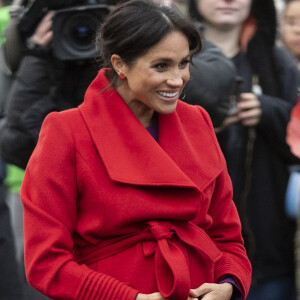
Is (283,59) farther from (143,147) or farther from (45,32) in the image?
(143,147)

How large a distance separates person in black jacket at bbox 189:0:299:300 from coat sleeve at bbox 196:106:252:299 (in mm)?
991

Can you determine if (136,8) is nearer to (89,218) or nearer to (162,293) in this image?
(89,218)

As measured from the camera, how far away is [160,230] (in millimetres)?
2494

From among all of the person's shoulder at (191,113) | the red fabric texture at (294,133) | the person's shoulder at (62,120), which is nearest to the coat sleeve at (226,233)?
the person's shoulder at (191,113)

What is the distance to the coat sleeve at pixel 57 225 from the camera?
2.46m

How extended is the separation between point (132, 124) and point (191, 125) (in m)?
0.23

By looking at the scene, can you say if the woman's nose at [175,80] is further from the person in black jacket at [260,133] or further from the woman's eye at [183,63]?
the person in black jacket at [260,133]

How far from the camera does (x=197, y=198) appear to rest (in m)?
2.54

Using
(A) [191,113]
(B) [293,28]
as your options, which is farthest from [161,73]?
(B) [293,28]

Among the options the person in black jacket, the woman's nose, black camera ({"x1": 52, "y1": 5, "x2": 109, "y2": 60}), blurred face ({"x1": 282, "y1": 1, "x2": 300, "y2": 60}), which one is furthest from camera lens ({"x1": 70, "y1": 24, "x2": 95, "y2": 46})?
blurred face ({"x1": 282, "y1": 1, "x2": 300, "y2": 60})

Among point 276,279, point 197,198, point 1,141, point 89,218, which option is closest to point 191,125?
point 197,198

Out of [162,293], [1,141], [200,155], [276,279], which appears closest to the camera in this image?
[162,293]

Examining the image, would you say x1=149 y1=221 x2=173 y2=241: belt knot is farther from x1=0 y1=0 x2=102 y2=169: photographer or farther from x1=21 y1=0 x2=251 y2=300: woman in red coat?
x1=0 y1=0 x2=102 y2=169: photographer

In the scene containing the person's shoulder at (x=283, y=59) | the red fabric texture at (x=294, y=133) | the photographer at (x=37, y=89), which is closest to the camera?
the photographer at (x=37, y=89)
